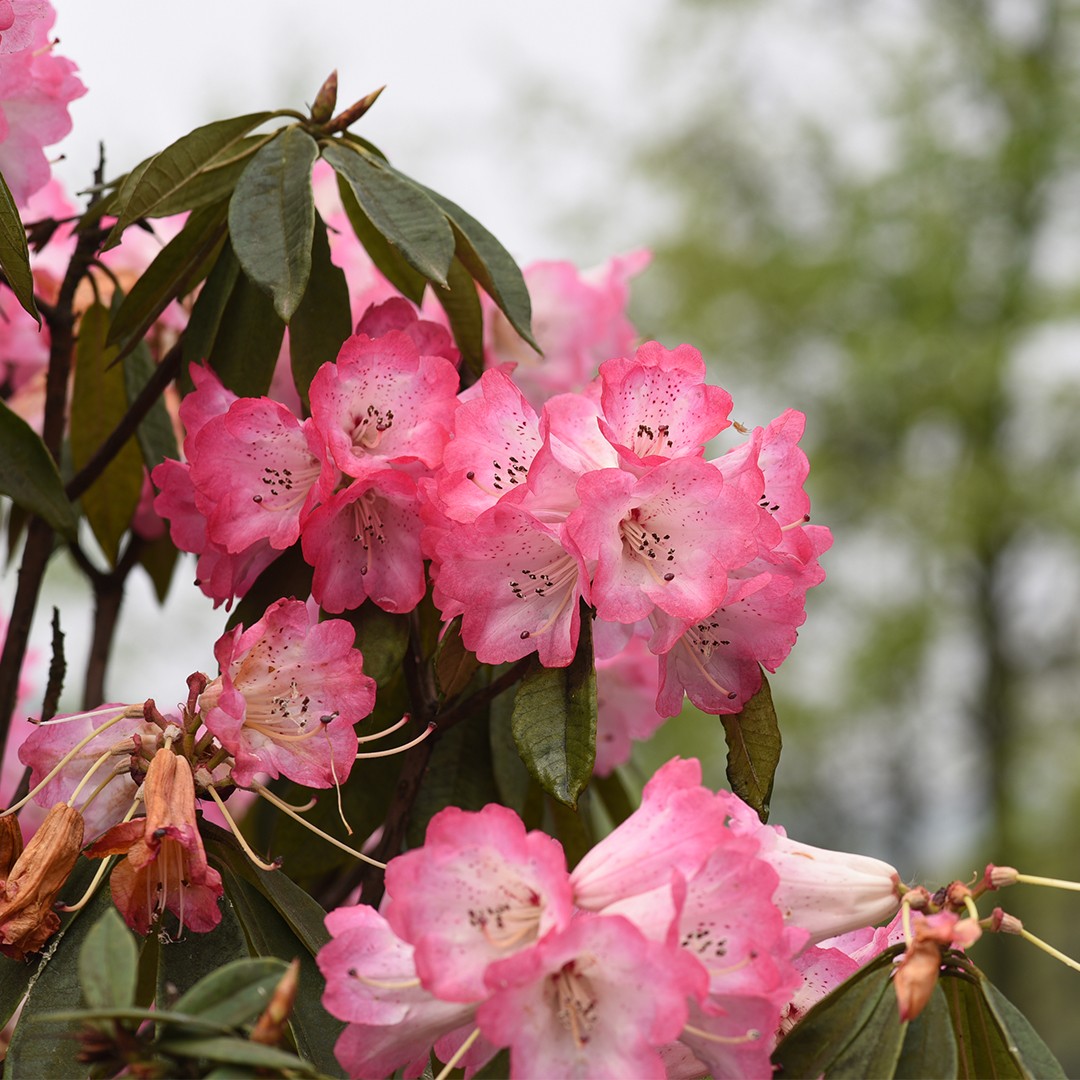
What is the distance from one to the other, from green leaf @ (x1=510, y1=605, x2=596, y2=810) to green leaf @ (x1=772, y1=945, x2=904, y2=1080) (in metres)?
0.11

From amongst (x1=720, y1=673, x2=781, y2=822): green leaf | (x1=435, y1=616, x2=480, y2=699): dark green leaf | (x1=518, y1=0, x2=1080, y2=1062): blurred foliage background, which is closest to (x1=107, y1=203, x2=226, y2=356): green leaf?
(x1=435, y1=616, x2=480, y2=699): dark green leaf

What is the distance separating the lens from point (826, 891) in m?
0.47

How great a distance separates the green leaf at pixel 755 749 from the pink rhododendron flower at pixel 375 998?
0.17m

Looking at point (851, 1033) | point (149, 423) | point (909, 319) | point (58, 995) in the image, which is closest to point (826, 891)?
point (851, 1033)

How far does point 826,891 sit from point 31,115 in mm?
539

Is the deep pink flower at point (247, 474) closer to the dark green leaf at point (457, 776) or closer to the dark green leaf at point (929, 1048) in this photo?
the dark green leaf at point (457, 776)

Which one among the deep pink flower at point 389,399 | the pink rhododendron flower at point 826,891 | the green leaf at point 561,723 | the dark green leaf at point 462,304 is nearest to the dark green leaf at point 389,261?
the dark green leaf at point 462,304

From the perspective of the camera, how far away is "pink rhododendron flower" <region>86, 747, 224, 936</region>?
454mm

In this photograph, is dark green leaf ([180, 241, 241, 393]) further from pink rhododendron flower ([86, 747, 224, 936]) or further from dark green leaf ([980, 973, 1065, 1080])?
dark green leaf ([980, 973, 1065, 1080])

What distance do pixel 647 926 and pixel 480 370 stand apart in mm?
375

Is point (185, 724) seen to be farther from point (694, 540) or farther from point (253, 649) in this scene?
point (694, 540)

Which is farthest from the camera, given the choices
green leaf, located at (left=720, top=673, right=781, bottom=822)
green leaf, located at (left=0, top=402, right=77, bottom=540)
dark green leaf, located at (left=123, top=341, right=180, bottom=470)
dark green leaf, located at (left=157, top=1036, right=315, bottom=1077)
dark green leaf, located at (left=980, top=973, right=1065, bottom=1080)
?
dark green leaf, located at (left=123, top=341, right=180, bottom=470)

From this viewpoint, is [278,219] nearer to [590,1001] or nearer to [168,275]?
[168,275]

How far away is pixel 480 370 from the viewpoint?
0.70 metres
